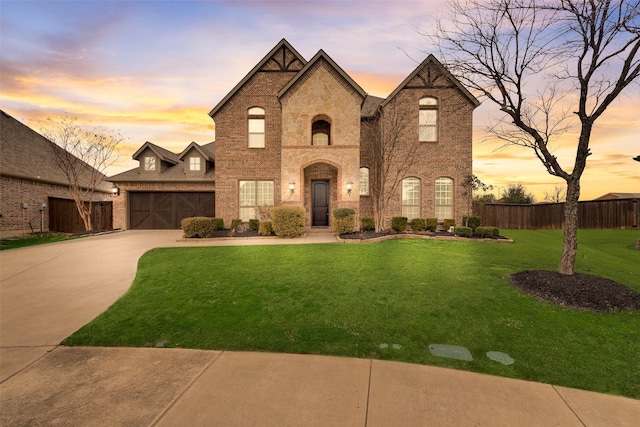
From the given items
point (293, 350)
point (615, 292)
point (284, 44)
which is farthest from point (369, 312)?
point (284, 44)

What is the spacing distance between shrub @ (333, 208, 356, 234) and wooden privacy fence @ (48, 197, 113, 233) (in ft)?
60.2

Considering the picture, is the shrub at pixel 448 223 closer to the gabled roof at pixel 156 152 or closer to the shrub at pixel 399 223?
the shrub at pixel 399 223

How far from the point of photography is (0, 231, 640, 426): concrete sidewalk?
254cm

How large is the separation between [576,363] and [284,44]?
1859cm

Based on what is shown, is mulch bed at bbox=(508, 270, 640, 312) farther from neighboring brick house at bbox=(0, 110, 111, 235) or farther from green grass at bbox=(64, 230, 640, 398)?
neighboring brick house at bbox=(0, 110, 111, 235)

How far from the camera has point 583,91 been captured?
6219mm

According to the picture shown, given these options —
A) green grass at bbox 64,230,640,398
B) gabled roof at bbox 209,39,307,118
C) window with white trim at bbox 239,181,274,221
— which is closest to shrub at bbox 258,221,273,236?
window with white trim at bbox 239,181,274,221

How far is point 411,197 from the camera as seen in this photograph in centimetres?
1662

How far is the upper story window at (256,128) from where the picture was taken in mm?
17016

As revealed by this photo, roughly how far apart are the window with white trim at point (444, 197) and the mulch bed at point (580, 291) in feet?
33.9

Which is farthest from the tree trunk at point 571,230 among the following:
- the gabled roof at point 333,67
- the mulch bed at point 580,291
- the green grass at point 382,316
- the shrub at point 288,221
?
the gabled roof at point 333,67

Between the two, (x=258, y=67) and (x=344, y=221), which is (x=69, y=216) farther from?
(x=344, y=221)

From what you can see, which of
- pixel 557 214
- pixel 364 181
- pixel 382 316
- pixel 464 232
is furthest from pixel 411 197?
pixel 382 316

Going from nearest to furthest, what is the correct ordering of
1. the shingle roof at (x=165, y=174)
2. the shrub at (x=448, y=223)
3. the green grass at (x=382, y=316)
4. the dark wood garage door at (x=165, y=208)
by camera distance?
the green grass at (x=382, y=316)
the shrub at (x=448, y=223)
the shingle roof at (x=165, y=174)
the dark wood garage door at (x=165, y=208)
